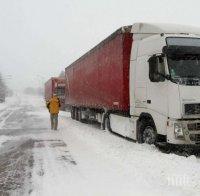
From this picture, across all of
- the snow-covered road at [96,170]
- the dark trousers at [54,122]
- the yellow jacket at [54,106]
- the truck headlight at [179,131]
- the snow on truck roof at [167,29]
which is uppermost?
the snow on truck roof at [167,29]

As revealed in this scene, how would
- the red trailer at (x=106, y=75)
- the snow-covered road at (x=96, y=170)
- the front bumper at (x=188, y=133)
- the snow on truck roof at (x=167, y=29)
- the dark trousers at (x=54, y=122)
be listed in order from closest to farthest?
the snow-covered road at (x=96, y=170)
the front bumper at (x=188, y=133)
the snow on truck roof at (x=167, y=29)
the red trailer at (x=106, y=75)
the dark trousers at (x=54, y=122)

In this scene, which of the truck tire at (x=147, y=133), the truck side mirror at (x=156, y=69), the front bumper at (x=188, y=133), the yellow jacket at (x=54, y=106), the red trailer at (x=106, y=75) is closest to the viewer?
the front bumper at (x=188, y=133)

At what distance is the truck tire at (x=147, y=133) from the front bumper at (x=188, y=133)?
111 centimetres

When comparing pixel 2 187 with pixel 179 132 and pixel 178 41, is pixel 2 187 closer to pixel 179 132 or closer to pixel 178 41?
pixel 179 132

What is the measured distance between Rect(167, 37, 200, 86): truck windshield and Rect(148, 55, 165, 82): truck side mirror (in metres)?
0.27

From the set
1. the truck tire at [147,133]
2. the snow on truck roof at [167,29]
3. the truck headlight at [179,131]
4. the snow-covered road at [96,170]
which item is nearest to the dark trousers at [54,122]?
the snow-covered road at [96,170]

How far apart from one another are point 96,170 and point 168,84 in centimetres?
313

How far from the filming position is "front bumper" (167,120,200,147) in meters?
10.8

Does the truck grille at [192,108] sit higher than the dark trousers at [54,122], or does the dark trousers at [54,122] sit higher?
the truck grille at [192,108]

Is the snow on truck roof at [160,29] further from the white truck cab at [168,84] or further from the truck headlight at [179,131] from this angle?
the truck headlight at [179,131]

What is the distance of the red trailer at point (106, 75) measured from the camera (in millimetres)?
14047

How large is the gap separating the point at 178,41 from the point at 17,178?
18.3 feet

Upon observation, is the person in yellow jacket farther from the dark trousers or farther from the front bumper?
the front bumper

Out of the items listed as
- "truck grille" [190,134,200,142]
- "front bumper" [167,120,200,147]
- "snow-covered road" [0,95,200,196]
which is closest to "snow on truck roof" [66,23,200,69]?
"front bumper" [167,120,200,147]
